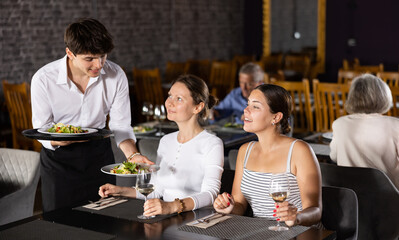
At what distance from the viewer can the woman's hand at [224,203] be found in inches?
85.4

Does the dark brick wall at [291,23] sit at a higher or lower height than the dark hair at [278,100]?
higher

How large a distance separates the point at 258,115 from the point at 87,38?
827 mm

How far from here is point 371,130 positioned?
2973mm

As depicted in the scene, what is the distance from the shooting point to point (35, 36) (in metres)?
6.82

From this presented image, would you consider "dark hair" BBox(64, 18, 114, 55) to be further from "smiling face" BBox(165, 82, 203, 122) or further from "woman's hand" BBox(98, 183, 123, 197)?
"woman's hand" BBox(98, 183, 123, 197)

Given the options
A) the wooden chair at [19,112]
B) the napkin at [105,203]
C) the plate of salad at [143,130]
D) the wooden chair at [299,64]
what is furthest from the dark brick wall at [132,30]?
the napkin at [105,203]

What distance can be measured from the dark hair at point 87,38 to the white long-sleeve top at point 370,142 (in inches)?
53.2

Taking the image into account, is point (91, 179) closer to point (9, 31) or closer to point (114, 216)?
point (114, 216)

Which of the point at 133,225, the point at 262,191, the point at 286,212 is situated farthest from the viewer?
the point at 262,191

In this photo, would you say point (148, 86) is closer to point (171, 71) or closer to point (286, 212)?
point (171, 71)

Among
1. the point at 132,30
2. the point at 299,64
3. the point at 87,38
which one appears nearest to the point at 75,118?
the point at 87,38

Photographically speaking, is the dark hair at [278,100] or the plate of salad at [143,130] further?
the plate of salad at [143,130]

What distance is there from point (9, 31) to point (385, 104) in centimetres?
481

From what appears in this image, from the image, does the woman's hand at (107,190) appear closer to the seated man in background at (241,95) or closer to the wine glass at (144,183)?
the wine glass at (144,183)
